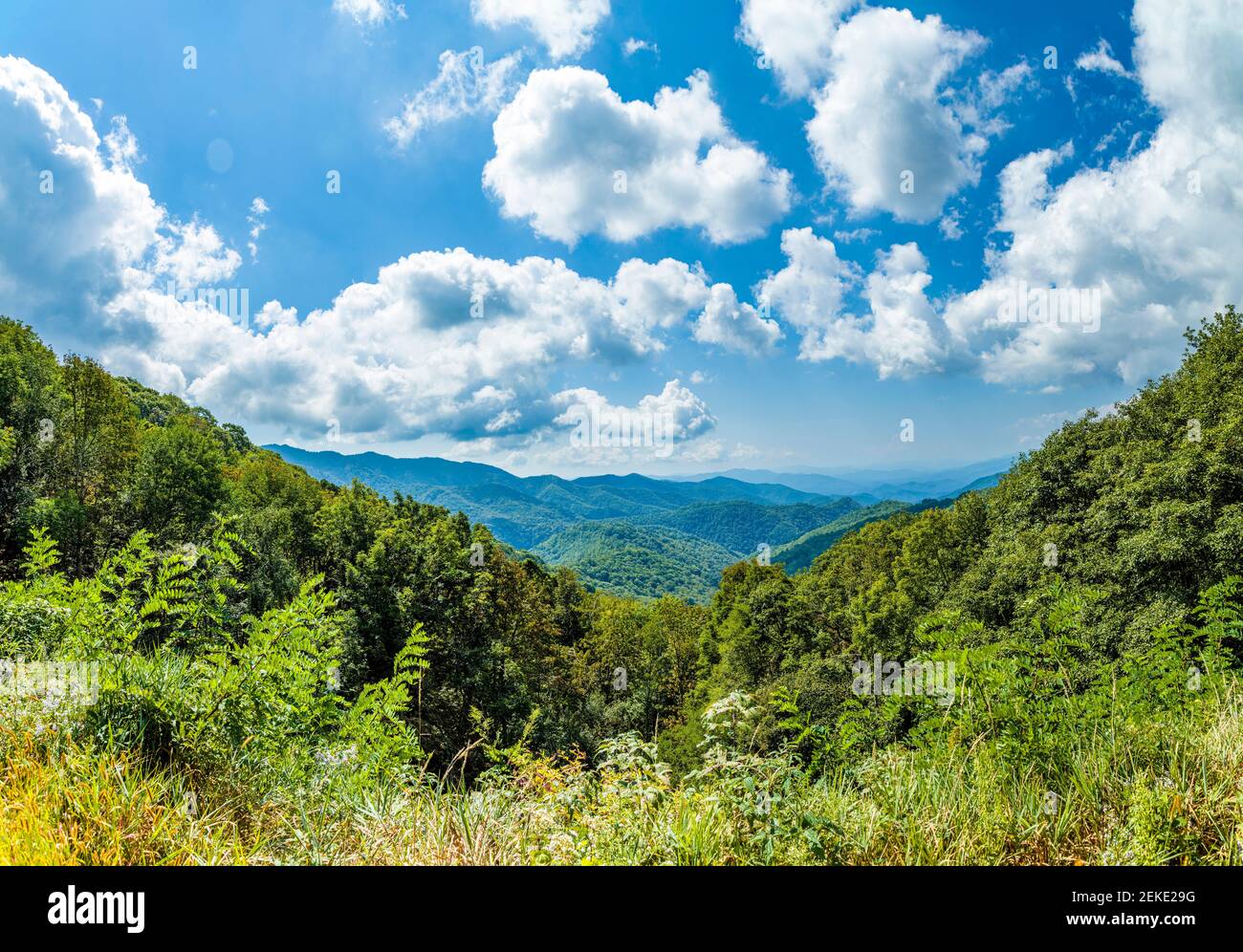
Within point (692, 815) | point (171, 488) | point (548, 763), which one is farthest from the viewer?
point (171, 488)

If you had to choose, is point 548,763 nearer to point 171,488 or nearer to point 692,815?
point 692,815

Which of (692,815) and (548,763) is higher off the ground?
(692,815)

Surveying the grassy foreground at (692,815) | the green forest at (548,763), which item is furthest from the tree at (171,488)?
the grassy foreground at (692,815)

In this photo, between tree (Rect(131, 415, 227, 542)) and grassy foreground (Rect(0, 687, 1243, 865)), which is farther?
tree (Rect(131, 415, 227, 542))

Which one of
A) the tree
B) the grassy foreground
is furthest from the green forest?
the tree

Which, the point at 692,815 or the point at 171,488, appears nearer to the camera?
the point at 692,815

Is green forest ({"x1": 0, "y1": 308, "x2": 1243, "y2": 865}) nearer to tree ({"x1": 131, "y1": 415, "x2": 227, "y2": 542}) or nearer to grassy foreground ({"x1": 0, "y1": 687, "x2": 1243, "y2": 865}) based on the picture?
grassy foreground ({"x1": 0, "y1": 687, "x2": 1243, "y2": 865})

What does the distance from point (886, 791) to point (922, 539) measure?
40.2 metres

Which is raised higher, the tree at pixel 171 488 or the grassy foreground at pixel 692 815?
the tree at pixel 171 488

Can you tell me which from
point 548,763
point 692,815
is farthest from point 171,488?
point 692,815

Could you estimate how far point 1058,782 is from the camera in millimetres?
3035

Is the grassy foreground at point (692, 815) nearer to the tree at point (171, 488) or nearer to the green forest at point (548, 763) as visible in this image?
the green forest at point (548, 763)
